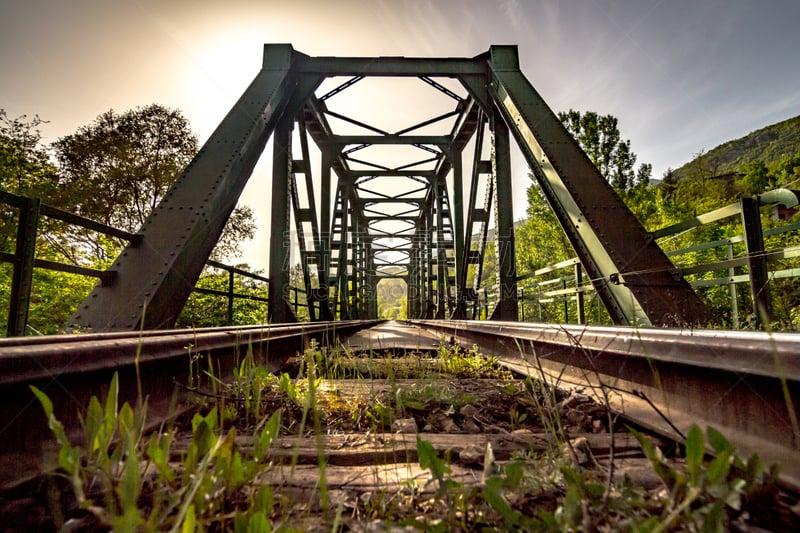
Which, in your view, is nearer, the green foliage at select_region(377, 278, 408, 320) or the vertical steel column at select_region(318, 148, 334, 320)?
the vertical steel column at select_region(318, 148, 334, 320)

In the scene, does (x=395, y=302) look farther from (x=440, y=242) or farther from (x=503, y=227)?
(x=503, y=227)

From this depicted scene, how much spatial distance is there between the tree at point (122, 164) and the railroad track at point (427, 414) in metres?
16.0

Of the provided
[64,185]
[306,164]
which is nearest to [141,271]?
[306,164]

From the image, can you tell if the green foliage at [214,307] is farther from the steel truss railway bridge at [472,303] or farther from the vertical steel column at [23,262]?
the vertical steel column at [23,262]

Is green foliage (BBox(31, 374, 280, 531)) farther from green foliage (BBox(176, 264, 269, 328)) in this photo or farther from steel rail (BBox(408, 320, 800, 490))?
green foliage (BBox(176, 264, 269, 328))

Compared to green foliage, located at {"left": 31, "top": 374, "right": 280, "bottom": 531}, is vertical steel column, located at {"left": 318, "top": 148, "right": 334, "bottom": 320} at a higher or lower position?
higher

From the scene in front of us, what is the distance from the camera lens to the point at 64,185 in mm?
15039

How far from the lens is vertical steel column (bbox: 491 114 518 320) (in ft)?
19.6

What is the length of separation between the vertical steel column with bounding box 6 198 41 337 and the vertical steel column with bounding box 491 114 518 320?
16.5 ft

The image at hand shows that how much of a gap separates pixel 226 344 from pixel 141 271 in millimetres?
1506

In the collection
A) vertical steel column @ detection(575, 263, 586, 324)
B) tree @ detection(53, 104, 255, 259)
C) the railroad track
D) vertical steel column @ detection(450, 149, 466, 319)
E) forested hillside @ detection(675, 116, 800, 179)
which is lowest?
the railroad track

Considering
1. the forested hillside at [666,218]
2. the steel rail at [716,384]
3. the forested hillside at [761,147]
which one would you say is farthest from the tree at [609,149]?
the forested hillside at [761,147]

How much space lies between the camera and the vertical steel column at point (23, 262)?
2471 mm

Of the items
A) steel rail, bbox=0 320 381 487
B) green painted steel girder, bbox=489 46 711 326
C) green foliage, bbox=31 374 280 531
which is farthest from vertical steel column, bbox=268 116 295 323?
green foliage, bbox=31 374 280 531
